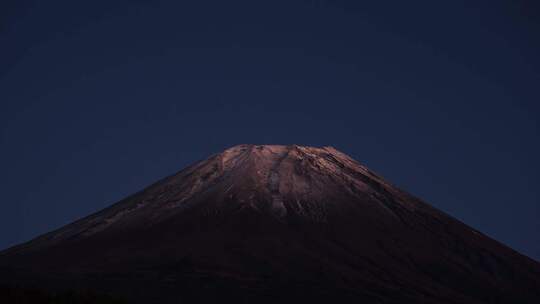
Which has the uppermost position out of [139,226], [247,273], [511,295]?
[139,226]

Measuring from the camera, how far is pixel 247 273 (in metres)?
114

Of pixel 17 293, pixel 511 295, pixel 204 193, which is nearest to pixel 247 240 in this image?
pixel 204 193

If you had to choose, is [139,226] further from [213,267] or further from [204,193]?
[213,267]

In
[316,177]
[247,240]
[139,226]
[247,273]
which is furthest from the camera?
[316,177]

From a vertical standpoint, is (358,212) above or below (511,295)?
above

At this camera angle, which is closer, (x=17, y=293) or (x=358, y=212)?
(x=17, y=293)

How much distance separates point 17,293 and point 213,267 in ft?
154

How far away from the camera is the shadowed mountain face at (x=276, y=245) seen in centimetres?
11119

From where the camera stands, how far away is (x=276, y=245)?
408 feet

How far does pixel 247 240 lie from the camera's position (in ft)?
411

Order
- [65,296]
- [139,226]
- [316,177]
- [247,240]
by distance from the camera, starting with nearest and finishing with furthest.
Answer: [65,296] < [247,240] < [139,226] < [316,177]

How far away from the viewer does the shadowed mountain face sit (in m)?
111

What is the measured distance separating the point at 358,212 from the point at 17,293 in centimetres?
7568

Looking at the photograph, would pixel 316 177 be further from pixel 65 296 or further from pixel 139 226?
pixel 65 296
